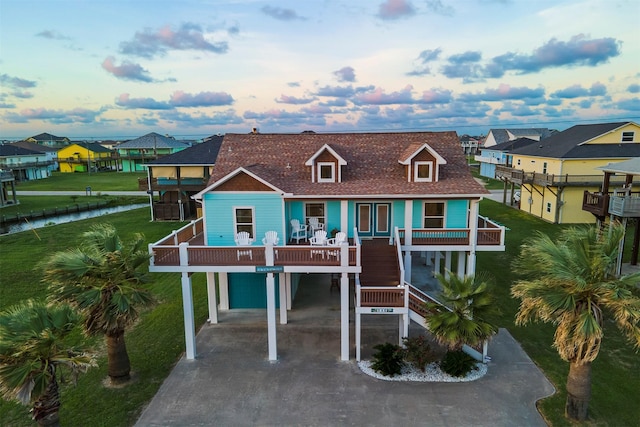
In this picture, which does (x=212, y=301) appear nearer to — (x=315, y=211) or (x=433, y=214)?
(x=315, y=211)

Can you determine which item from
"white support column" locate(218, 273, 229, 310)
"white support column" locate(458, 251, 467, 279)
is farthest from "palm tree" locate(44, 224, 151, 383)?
"white support column" locate(458, 251, 467, 279)

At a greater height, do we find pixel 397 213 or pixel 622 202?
pixel 397 213

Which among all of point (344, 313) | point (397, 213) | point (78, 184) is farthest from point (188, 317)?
point (78, 184)

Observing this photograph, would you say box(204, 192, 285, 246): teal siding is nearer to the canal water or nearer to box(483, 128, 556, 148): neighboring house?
the canal water

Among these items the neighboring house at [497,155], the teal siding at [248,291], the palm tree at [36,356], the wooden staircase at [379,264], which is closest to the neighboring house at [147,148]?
the neighboring house at [497,155]

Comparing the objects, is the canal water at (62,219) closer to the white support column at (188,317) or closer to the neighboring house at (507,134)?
the white support column at (188,317)

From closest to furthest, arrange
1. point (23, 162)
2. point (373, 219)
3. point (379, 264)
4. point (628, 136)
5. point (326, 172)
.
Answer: point (379, 264) → point (326, 172) → point (373, 219) → point (628, 136) → point (23, 162)

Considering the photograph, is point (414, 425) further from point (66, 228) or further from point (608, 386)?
point (66, 228)
